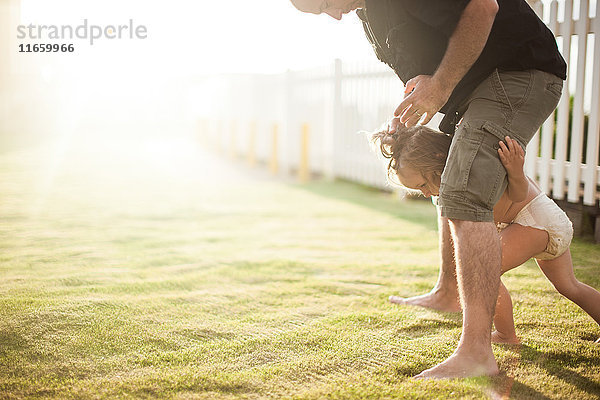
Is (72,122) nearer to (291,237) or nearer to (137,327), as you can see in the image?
(291,237)

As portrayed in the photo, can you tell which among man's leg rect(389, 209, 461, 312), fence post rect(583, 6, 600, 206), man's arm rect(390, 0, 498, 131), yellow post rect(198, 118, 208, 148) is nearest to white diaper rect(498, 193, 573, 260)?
man's leg rect(389, 209, 461, 312)

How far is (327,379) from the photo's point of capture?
1993 mm

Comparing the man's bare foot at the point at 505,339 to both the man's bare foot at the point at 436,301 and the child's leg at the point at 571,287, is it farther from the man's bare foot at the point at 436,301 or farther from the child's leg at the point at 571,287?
the man's bare foot at the point at 436,301

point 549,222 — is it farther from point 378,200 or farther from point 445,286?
point 378,200

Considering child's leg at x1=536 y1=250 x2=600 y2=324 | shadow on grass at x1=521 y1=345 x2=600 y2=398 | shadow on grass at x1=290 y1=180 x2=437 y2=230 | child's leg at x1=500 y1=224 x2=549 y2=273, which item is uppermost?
child's leg at x1=500 y1=224 x2=549 y2=273

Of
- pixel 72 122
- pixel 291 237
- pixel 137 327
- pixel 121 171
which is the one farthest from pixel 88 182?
pixel 72 122

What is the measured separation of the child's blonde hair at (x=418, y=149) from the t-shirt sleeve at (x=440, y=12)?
531mm

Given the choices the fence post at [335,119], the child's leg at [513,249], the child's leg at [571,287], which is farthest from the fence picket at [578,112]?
the fence post at [335,119]

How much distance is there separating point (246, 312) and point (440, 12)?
5.36ft

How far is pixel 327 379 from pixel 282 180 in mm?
7221

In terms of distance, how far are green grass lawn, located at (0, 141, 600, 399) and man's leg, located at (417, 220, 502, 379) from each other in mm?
59

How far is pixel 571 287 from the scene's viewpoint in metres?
2.30

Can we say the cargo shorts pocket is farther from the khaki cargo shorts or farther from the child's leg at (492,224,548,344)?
the child's leg at (492,224,548,344)

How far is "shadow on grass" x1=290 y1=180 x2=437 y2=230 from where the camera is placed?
18.4ft
